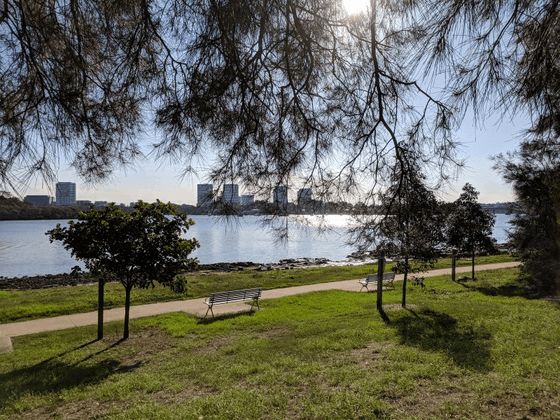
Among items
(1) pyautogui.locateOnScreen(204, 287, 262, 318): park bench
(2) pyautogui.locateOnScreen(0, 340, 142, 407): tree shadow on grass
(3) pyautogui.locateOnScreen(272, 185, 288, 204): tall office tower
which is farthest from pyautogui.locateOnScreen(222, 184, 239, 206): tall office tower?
(1) pyautogui.locateOnScreen(204, 287, 262, 318): park bench

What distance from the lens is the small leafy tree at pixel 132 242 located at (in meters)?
8.58

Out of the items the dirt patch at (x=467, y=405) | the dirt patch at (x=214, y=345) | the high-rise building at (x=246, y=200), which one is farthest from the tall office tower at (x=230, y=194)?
the dirt patch at (x=214, y=345)

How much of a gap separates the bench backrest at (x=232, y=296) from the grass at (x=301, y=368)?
3.05 feet

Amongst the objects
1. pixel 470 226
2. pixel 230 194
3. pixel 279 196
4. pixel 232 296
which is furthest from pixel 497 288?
pixel 230 194

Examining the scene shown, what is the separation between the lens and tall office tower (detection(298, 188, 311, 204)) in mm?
3986

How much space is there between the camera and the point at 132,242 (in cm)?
875

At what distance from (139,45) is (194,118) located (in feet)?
2.75

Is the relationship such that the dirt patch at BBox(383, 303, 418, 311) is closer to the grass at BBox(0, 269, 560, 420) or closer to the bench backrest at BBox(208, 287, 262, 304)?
the grass at BBox(0, 269, 560, 420)

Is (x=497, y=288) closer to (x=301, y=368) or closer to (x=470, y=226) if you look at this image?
(x=470, y=226)

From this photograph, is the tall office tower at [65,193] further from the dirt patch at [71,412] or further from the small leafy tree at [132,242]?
the small leafy tree at [132,242]

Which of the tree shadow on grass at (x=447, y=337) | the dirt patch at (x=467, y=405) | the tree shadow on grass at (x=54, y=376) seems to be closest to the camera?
the dirt patch at (x=467, y=405)

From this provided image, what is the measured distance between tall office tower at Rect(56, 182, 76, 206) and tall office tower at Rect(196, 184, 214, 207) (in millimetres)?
1290

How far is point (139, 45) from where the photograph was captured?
11.9 ft

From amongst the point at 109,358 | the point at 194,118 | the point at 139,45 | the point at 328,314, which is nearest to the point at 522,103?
the point at 194,118
